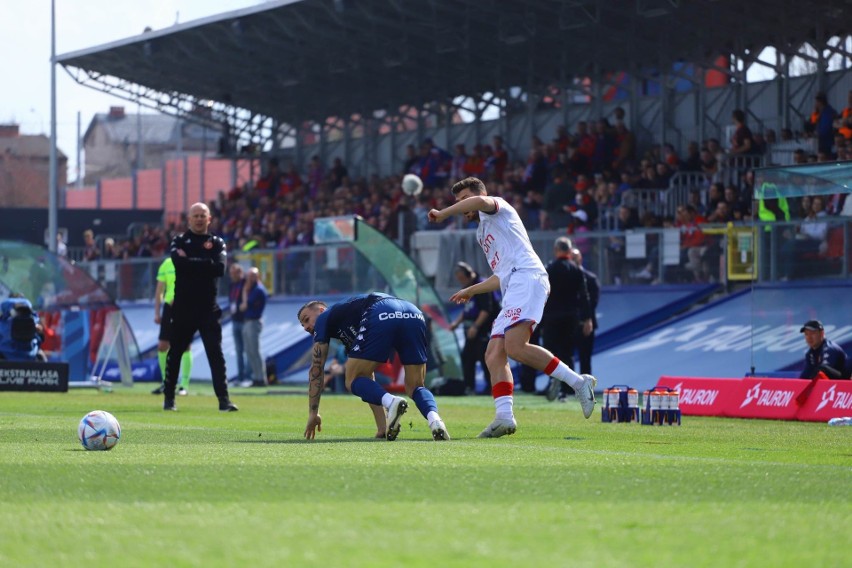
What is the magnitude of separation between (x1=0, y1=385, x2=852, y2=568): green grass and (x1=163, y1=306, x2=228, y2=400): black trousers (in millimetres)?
4216

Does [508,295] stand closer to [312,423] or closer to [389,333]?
[389,333]

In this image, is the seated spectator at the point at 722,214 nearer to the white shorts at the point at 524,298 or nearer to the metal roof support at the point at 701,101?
the metal roof support at the point at 701,101

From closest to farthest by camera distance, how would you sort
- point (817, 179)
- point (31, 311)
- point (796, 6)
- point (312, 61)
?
point (817, 179) < point (31, 311) < point (796, 6) < point (312, 61)

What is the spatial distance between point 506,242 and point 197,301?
19.4 ft

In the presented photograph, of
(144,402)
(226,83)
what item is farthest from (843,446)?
(226,83)

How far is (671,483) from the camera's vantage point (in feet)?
27.1

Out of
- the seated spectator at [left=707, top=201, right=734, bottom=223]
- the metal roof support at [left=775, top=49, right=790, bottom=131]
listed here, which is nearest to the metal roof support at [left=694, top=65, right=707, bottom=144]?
the metal roof support at [left=775, top=49, right=790, bottom=131]

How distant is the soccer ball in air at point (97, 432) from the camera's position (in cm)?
1028

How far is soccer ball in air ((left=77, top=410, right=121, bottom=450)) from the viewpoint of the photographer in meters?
10.3

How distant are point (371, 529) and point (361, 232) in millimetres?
19612

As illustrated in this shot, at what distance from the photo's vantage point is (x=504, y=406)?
492 inches

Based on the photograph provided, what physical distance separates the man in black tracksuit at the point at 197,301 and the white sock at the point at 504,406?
5514 mm

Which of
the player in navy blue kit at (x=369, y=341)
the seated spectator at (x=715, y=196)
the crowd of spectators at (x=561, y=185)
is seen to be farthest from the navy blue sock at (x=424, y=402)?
the seated spectator at (x=715, y=196)

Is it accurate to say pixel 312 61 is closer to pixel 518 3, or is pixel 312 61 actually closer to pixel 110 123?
pixel 518 3
